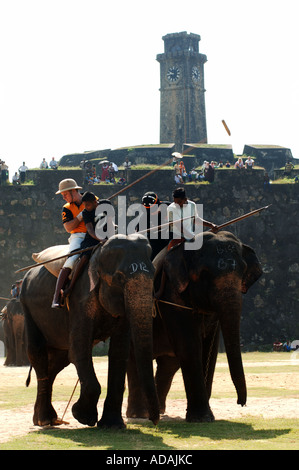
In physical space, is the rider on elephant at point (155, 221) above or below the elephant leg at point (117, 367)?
above

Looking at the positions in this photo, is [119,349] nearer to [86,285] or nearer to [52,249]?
[86,285]

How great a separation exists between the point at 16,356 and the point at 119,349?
14.2 meters

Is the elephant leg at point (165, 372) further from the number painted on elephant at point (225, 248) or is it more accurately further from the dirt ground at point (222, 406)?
the number painted on elephant at point (225, 248)

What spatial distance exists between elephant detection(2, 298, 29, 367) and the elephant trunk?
49.3 ft

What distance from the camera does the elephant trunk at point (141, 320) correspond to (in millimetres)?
8953

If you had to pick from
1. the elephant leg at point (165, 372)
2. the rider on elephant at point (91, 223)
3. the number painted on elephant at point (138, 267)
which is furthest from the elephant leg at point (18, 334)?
the number painted on elephant at point (138, 267)

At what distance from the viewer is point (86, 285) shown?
32.9ft

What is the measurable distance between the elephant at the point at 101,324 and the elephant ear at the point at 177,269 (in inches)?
44.6

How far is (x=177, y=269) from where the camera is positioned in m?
11.2

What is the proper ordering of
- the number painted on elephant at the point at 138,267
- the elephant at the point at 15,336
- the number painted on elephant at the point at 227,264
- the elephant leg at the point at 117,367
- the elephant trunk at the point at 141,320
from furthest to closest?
the elephant at the point at 15,336, the number painted on elephant at the point at 227,264, the elephant leg at the point at 117,367, the number painted on elephant at the point at 138,267, the elephant trunk at the point at 141,320

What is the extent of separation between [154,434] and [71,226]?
2.72 meters

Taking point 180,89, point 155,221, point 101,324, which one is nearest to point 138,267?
point 101,324

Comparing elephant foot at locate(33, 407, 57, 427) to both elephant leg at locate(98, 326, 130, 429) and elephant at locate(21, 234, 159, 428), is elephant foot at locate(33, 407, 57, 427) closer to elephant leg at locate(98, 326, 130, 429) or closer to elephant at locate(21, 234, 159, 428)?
elephant at locate(21, 234, 159, 428)

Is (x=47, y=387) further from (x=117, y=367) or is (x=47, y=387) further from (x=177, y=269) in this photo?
(x=177, y=269)
